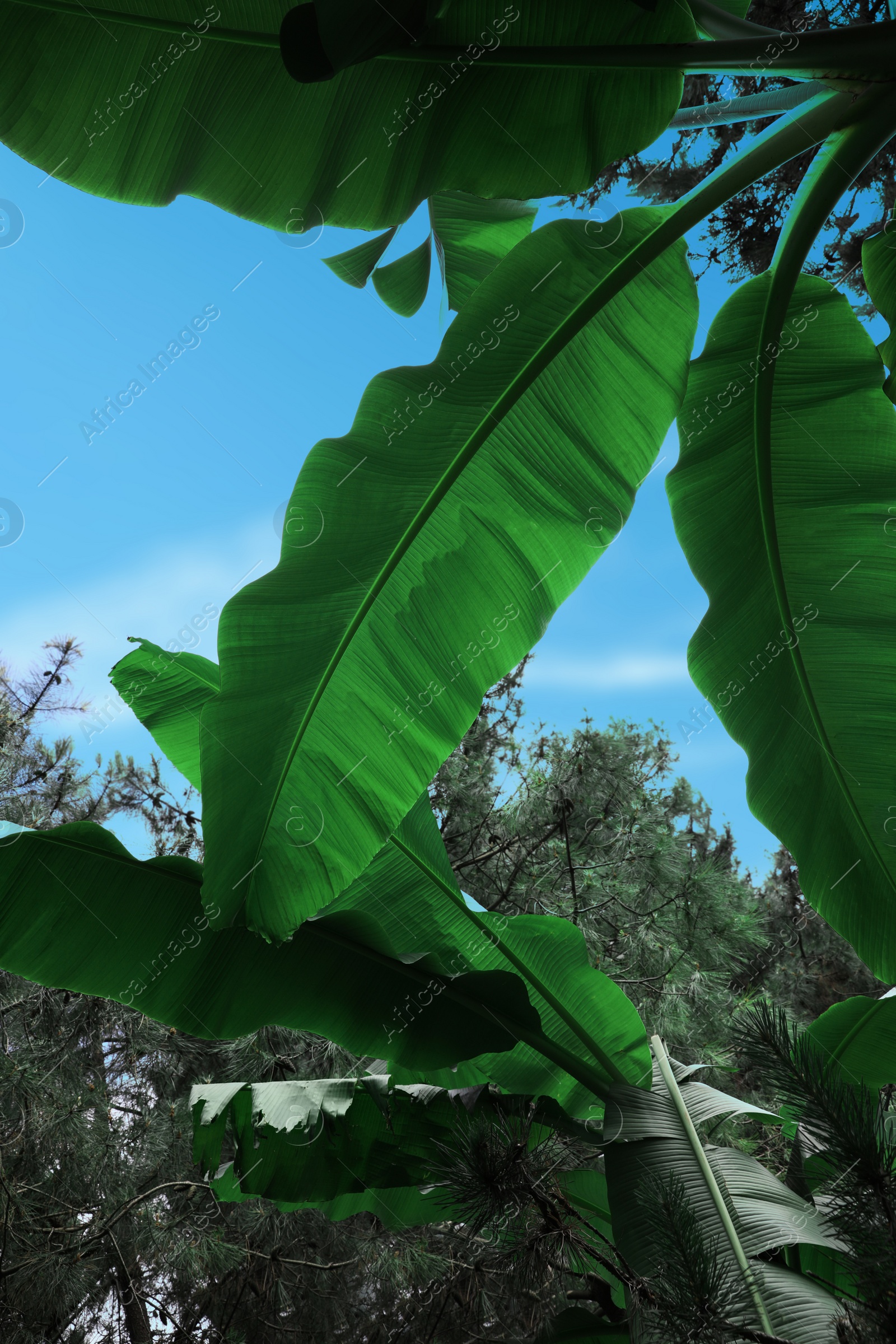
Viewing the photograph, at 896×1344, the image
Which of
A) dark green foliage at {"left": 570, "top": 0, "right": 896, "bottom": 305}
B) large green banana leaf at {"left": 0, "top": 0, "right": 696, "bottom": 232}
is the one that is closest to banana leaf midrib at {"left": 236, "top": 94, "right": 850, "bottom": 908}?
large green banana leaf at {"left": 0, "top": 0, "right": 696, "bottom": 232}

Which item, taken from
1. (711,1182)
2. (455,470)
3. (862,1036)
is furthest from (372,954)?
(862,1036)

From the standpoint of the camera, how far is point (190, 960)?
4.47ft

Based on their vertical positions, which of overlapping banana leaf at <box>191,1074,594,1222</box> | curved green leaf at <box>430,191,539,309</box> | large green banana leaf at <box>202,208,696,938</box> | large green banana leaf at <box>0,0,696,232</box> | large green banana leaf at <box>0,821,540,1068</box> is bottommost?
overlapping banana leaf at <box>191,1074,594,1222</box>

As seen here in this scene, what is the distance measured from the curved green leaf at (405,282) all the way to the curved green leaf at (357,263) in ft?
0.20

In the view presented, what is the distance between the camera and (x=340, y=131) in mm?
1074

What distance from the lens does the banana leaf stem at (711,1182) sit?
0.96 metres

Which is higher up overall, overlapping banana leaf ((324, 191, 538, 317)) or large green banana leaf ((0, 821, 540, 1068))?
overlapping banana leaf ((324, 191, 538, 317))

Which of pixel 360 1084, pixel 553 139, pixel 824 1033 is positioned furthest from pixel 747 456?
pixel 360 1084

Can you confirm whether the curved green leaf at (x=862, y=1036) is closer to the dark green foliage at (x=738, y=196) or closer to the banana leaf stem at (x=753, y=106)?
the banana leaf stem at (x=753, y=106)

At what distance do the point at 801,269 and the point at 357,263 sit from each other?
2.70ft

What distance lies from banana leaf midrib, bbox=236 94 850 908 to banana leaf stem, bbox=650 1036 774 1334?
838 mm

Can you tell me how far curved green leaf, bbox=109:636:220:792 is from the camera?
1.60m

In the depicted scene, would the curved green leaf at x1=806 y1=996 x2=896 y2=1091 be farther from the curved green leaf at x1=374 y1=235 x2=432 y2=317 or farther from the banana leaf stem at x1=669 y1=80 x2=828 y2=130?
the curved green leaf at x1=374 y1=235 x2=432 y2=317

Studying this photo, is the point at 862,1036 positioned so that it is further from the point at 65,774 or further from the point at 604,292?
the point at 65,774
